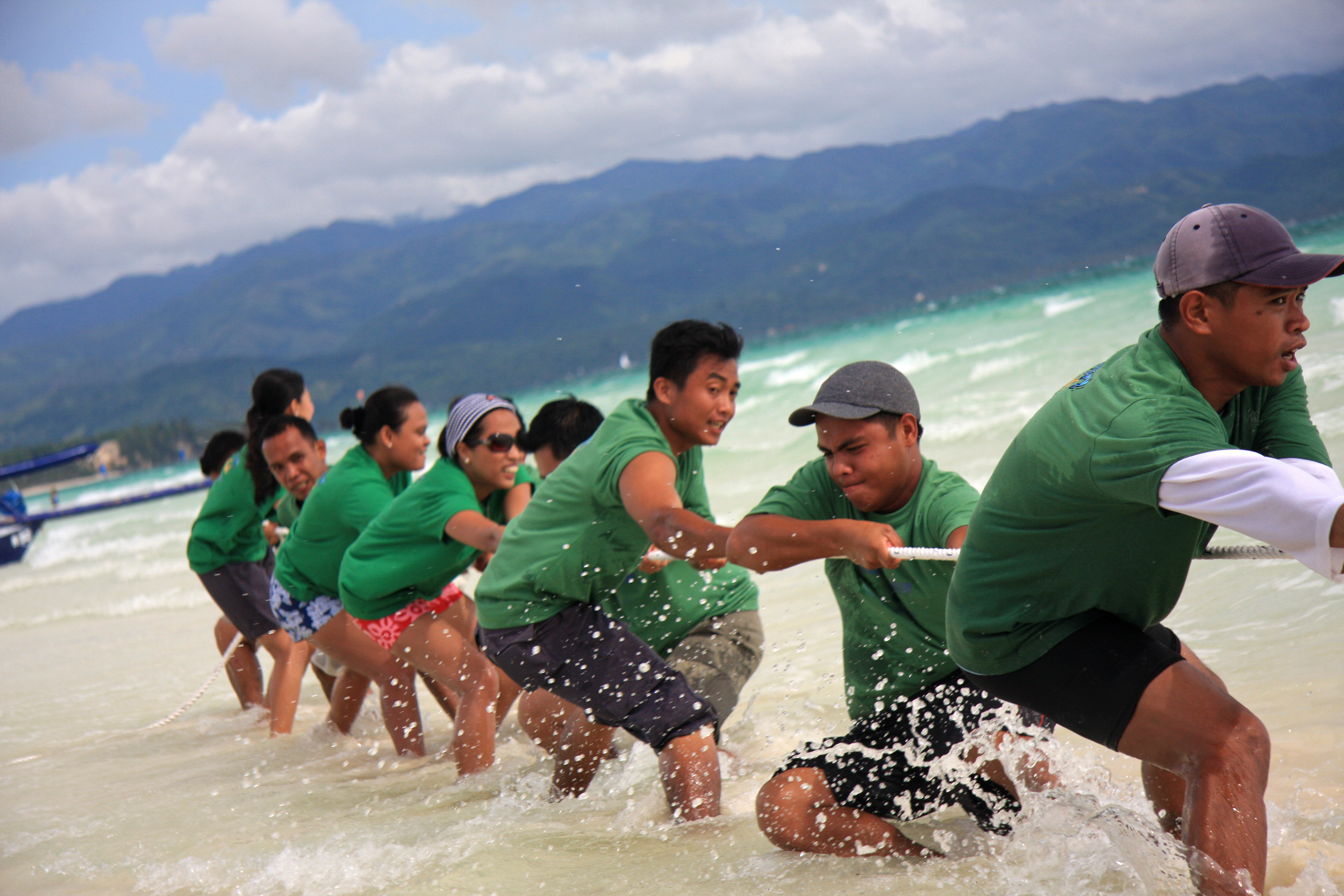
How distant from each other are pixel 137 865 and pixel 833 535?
9.45ft

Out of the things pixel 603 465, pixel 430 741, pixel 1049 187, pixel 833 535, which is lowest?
pixel 430 741

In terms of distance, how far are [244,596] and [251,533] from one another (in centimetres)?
37

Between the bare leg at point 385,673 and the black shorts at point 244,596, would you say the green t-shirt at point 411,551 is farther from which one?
the black shorts at point 244,596

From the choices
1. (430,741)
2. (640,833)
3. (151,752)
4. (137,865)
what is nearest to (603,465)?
(640,833)

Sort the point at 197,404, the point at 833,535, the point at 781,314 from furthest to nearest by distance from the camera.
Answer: the point at 197,404, the point at 781,314, the point at 833,535

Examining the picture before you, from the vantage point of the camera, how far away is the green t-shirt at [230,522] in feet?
19.5

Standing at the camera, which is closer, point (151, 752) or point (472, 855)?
point (472, 855)

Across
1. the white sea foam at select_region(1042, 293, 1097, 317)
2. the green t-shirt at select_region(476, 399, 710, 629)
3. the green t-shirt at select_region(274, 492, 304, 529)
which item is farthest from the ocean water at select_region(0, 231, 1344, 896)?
the white sea foam at select_region(1042, 293, 1097, 317)

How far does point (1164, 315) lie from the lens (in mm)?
2049

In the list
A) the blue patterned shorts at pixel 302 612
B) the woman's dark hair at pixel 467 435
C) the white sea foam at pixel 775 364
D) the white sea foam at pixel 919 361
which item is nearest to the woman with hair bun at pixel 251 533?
the blue patterned shorts at pixel 302 612

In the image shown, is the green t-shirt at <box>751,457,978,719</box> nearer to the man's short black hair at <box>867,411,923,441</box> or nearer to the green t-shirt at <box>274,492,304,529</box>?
the man's short black hair at <box>867,411,923,441</box>

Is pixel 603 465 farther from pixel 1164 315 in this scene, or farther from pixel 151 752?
pixel 151 752

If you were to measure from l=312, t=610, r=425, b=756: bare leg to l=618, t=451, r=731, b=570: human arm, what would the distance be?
6.68 ft

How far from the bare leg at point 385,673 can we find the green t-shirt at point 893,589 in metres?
2.45
